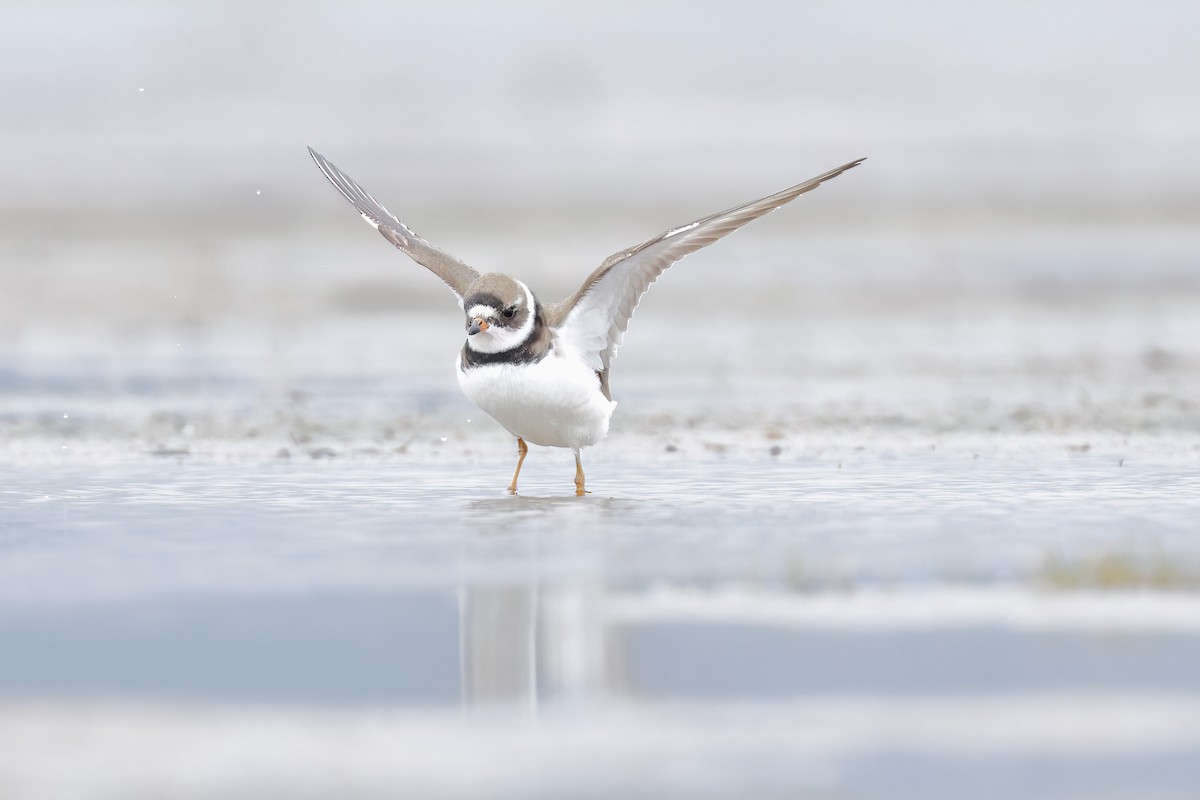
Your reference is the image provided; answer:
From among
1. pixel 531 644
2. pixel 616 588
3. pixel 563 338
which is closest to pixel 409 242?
pixel 563 338

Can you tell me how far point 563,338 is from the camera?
9.48 m

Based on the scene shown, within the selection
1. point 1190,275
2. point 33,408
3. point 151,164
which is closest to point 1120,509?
point 33,408

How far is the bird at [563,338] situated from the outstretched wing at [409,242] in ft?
2.48

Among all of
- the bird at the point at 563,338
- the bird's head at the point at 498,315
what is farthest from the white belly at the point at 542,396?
the bird's head at the point at 498,315

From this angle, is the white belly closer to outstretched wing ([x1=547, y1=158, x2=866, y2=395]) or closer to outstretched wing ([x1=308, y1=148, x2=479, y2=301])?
outstretched wing ([x1=547, y1=158, x2=866, y2=395])

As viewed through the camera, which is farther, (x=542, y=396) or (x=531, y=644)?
(x=542, y=396)

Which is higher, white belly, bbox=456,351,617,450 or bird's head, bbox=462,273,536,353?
bird's head, bbox=462,273,536,353

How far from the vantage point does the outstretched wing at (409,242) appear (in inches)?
413

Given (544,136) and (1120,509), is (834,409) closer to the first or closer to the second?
(1120,509)

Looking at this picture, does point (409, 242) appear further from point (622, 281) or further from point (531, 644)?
point (531, 644)

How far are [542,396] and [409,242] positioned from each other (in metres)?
2.17

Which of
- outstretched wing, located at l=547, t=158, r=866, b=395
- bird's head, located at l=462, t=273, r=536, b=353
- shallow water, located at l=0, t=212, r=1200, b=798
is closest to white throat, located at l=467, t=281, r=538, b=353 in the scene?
bird's head, located at l=462, t=273, r=536, b=353

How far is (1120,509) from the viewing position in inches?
336

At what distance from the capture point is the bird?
29.8ft
